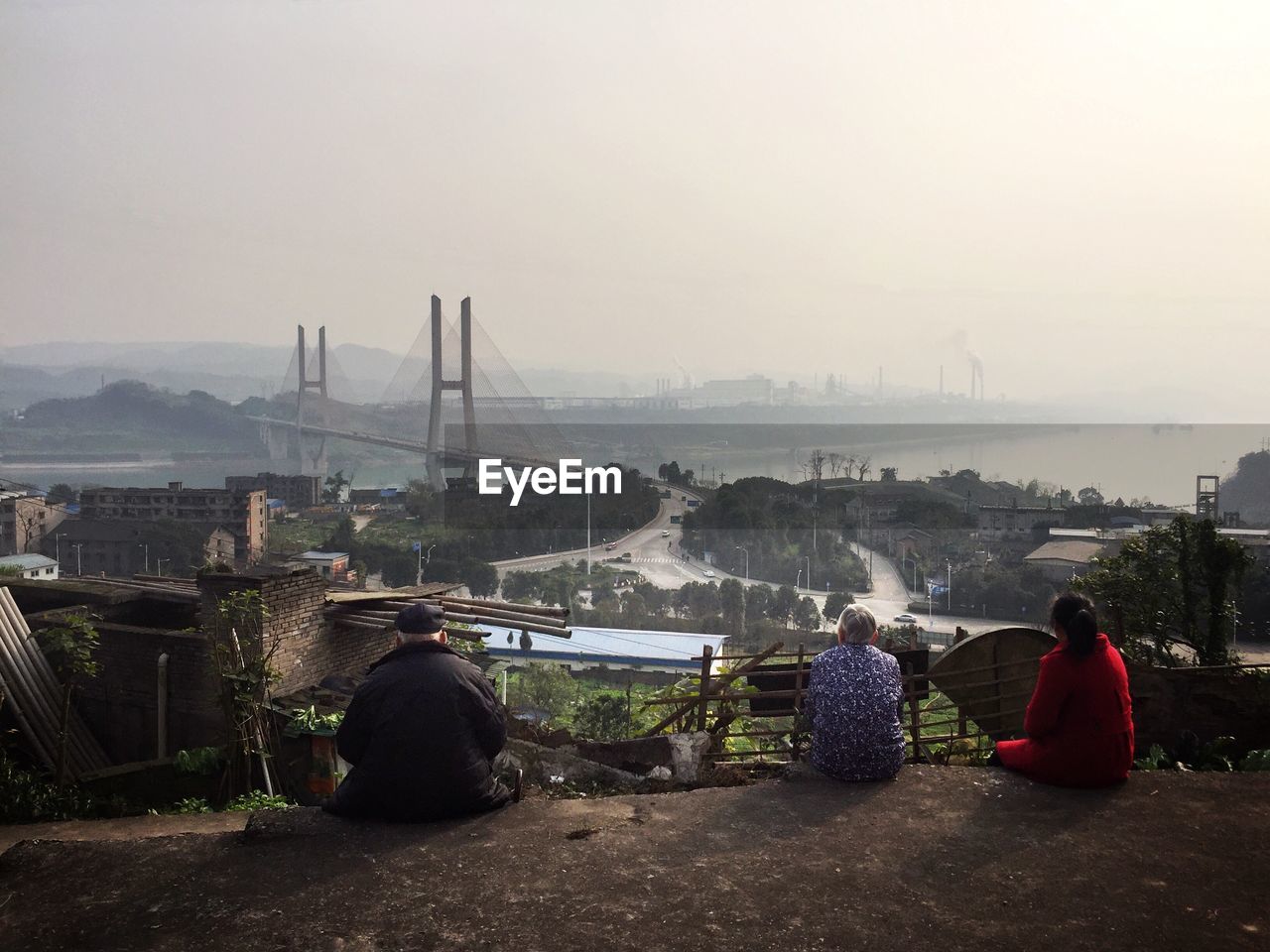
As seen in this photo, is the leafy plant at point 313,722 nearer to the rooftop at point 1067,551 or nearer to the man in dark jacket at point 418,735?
the man in dark jacket at point 418,735

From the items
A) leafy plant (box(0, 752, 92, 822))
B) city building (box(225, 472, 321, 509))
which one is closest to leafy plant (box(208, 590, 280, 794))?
leafy plant (box(0, 752, 92, 822))

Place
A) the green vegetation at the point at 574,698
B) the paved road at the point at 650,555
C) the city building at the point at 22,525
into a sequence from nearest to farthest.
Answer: the green vegetation at the point at 574,698 → the city building at the point at 22,525 → the paved road at the point at 650,555

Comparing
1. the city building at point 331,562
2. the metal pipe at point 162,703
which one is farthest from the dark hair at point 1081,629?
the city building at point 331,562

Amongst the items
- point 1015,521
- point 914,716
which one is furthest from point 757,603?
point 914,716

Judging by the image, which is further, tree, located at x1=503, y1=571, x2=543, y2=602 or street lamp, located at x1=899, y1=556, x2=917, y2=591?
street lamp, located at x1=899, y1=556, x2=917, y2=591

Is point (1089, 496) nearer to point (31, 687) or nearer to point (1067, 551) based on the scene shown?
point (1067, 551)

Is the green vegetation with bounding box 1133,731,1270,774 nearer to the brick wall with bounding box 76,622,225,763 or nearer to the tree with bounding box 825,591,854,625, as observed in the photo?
the brick wall with bounding box 76,622,225,763
